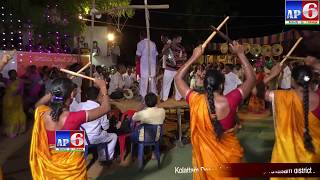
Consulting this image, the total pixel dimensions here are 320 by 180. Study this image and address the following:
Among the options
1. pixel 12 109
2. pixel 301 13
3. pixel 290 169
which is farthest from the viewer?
pixel 12 109

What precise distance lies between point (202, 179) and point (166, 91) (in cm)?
609

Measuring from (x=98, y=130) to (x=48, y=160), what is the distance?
3.10 metres

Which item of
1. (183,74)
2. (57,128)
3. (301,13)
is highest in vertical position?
(301,13)

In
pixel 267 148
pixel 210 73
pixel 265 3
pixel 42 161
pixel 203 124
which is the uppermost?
pixel 265 3

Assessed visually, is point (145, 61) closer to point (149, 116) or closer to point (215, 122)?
point (149, 116)

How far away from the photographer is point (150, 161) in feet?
27.0

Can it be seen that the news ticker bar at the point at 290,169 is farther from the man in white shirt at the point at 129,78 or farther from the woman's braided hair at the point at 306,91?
the man in white shirt at the point at 129,78

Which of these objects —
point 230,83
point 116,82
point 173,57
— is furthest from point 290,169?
point 116,82

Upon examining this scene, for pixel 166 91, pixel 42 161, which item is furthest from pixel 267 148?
pixel 42 161

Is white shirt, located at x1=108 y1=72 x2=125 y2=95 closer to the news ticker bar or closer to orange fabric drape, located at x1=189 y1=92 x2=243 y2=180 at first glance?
the news ticker bar

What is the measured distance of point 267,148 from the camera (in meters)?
9.24

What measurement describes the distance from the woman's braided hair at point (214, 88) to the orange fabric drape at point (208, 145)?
56 mm

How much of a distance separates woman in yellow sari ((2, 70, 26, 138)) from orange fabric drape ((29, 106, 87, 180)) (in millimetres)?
5975

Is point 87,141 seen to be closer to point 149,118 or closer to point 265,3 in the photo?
point 149,118
